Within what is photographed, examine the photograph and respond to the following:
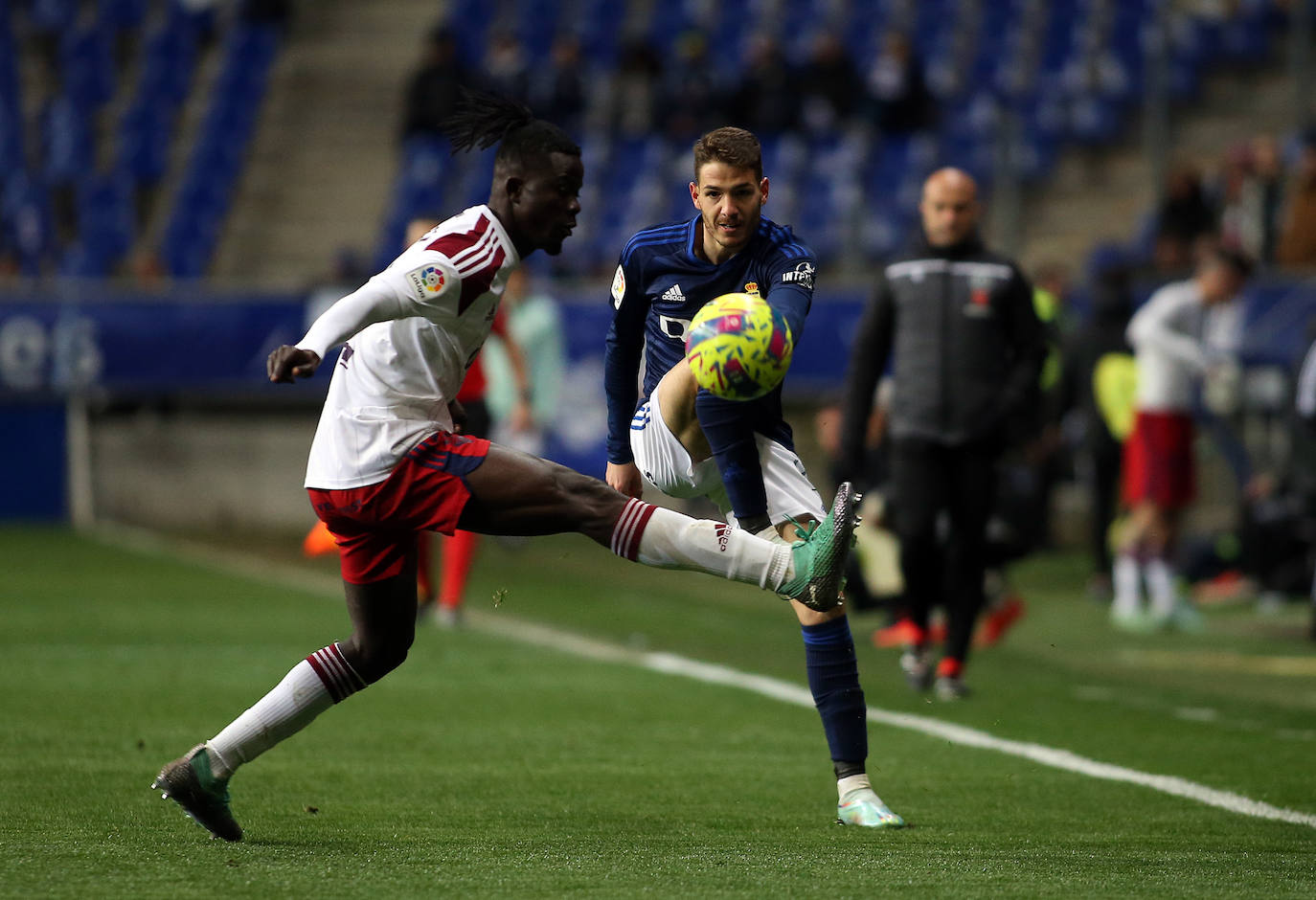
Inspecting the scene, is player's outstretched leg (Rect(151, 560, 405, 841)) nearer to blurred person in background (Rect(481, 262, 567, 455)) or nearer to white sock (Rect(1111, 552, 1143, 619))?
white sock (Rect(1111, 552, 1143, 619))

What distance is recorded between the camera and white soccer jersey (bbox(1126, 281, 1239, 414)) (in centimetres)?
1209

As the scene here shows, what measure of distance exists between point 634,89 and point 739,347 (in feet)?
56.5

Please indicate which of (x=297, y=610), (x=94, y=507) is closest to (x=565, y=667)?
(x=297, y=610)

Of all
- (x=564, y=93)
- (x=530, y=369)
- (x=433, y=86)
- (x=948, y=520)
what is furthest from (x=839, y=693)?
(x=433, y=86)

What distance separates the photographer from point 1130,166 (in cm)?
2094

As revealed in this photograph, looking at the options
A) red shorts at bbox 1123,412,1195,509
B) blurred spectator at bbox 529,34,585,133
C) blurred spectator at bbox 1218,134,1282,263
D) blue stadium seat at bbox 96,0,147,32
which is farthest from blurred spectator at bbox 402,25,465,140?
red shorts at bbox 1123,412,1195,509

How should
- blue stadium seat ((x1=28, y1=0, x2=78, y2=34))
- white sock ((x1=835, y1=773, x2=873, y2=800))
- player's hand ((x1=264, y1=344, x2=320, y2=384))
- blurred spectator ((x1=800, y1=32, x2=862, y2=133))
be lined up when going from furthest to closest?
blue stadium seat ((x1=28, y1=0, x2=78, y2=34)) → blurred spectator ((x1=800, y1=32, x2=862, y2=133)) → white sock ((x1=835, y1=773, x2=873, y2=800)) → player's hand ((x1=264, y1=344, x2=320, y2=384))

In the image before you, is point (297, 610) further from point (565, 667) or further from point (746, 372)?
point (746, 372)

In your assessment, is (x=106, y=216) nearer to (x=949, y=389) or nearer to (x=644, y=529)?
(x=949, y=389)

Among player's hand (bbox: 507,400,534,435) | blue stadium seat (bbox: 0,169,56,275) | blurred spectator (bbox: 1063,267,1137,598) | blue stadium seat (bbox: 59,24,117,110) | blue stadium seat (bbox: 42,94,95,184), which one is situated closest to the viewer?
player's hand (bbox: 507,400,534,435)

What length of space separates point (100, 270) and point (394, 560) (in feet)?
54.9

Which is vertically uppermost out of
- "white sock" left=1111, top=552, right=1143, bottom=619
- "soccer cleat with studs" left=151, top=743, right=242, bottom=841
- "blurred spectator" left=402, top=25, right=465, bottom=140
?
"blurred spectator" left=402, top=25, right=465, bottom=140

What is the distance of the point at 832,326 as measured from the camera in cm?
1698

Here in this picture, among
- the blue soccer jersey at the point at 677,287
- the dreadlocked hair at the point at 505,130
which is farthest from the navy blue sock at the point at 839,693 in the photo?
the dreadlocked hair at the point at 505,130
